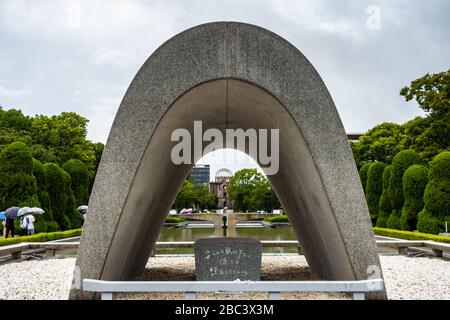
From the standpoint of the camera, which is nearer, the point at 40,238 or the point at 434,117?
the point at 40,238

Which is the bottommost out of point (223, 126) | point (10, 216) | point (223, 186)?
point (10, 216)

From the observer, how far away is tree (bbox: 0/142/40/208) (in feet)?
62.3

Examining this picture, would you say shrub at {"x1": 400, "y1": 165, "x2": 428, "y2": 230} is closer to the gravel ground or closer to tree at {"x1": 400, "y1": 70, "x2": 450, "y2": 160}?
tree at {"x1": 400, "y1": 70, "x2": 450, "y2": 160}

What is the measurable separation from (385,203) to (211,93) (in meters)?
20.5

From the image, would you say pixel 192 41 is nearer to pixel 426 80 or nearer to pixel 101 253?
pixel 101 253

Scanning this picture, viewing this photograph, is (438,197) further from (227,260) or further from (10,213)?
(10,213)

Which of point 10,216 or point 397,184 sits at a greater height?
point 397,184

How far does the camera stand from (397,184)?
75.5 ft

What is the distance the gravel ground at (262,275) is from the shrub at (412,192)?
29.3 feet

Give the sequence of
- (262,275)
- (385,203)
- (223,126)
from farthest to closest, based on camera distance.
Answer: (385,203) < (262,275) < (223,126)

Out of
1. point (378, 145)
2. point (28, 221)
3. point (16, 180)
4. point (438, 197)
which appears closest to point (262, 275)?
point (438, 197)

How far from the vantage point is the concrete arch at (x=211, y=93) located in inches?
219

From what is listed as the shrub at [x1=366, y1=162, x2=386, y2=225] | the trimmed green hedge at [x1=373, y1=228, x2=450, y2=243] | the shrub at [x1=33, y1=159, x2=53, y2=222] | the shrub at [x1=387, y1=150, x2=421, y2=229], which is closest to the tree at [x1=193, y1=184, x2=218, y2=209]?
the shrub at [x1=366, y1=162, x2=386, y2=225]

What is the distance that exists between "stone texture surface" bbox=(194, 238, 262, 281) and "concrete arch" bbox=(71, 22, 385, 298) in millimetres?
1536
